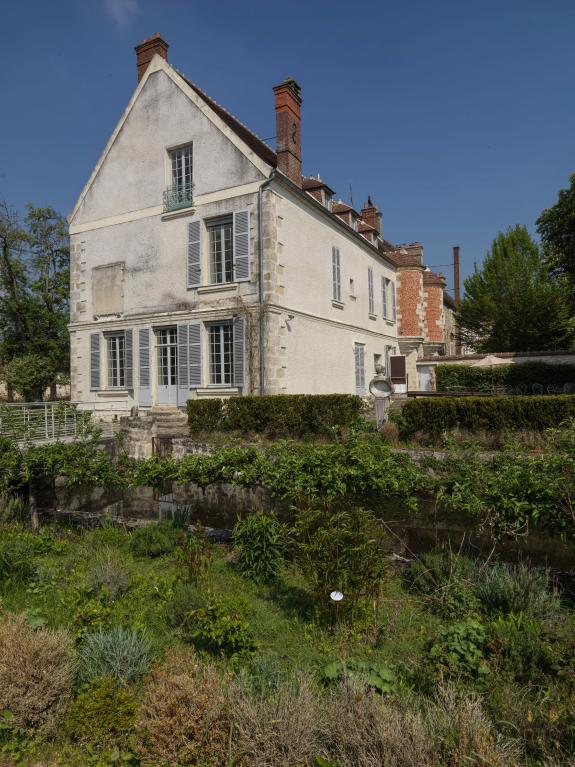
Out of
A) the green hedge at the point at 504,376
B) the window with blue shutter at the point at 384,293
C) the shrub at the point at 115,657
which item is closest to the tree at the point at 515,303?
the green hedge at the point at 504,376

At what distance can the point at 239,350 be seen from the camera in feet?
46.1

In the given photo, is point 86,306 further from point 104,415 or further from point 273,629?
point 273,629

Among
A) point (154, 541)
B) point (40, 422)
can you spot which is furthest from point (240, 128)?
point (154, 541)

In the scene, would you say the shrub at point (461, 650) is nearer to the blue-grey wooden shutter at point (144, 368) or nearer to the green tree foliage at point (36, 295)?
the blue-grey wooden shutter at point (144, 368)

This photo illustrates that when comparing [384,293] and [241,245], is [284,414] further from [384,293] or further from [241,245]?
[384,293]

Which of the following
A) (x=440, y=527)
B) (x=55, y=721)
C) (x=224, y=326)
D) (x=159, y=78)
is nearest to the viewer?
(x=55, y=721)

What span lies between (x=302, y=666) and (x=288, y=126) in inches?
595

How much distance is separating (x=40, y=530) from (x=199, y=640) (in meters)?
4.03

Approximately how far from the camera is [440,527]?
5406 mm

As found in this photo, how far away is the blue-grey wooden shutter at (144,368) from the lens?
1579 cm

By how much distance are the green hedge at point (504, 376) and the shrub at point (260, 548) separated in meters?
15.8

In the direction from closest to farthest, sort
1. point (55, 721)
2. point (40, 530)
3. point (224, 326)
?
1. point (55, 721)
2. point (40, 530)
3. point (224, 326)

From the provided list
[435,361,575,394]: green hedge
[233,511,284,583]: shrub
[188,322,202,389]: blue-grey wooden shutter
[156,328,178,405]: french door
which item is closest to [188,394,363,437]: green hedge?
[188,322,202,389]: blue-grey wooden shutter

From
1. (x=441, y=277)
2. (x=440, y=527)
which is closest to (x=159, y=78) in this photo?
(x=440, y=527)
